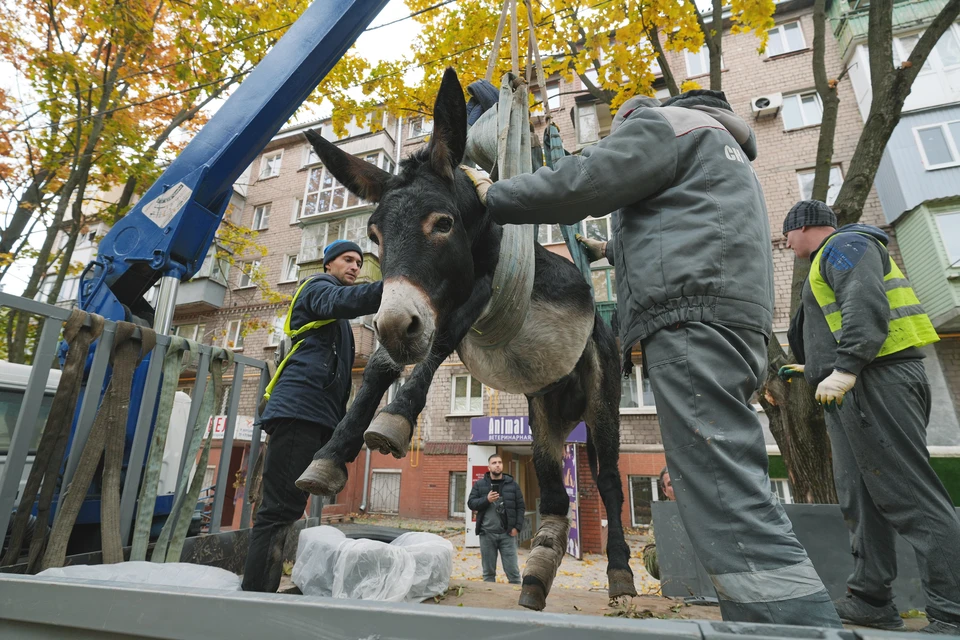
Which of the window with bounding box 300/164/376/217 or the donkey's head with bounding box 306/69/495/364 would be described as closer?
the donkey's head with bounding box 306/69/495/364

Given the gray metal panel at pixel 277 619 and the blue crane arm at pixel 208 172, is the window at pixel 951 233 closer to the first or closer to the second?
the blue crane arm at pixel 208 172

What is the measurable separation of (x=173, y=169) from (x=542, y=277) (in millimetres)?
2891

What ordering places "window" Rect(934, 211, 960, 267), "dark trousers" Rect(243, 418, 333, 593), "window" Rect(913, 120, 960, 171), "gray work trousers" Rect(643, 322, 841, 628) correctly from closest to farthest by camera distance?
"gray work trousers" Rect(643, 322, 841, 628)
"dark trousers" Rect(243, 418, 333, 593)
"window" Rect(934, 211, 960, 267)
"window" Rect(913, 120, 960, 171)

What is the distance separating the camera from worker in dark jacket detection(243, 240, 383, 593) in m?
2.58

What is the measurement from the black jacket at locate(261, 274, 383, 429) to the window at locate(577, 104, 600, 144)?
1621 centimetres

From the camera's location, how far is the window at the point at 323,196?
21.1 meters

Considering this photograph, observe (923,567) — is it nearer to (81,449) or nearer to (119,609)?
(119,609)

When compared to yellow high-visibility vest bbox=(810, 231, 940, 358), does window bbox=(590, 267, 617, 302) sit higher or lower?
higher

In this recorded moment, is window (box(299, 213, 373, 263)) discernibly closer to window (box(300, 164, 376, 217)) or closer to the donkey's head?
window (box(300, 164, 376, 217))

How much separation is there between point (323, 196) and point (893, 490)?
22.6m

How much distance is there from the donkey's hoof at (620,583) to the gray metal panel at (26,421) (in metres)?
2.99

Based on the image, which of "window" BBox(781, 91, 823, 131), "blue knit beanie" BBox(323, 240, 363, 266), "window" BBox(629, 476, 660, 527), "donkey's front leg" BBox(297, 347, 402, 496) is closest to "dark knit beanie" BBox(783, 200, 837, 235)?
"donkey's front leg" BBox(297, 347, 402, 496)

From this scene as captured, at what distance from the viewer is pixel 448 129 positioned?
229 cm

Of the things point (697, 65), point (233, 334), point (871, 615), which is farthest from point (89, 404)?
point (697, 65)
